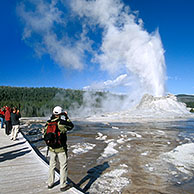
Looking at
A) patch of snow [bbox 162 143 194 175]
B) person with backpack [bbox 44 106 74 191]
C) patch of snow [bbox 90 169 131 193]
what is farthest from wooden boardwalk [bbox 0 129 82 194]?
patch of snow [bbox 162 143 194 175]

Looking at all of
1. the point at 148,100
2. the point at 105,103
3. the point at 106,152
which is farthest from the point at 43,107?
the point at 106,152

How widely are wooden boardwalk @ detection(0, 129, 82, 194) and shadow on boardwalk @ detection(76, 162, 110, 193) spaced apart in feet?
2.72

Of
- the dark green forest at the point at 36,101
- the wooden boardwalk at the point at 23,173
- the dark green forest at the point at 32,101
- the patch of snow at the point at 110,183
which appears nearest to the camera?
the wooden boardwalk at the point at 23,173

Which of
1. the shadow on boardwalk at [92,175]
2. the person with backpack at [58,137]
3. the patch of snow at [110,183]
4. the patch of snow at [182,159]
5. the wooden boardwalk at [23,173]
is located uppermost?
the person with backpack at [58,137]

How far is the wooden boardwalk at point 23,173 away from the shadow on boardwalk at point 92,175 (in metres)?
0.83

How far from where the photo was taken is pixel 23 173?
4.26 meters

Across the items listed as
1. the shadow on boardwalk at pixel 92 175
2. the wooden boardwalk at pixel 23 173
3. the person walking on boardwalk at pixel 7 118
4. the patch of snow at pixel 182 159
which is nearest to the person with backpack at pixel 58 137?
the wooden boardwalk at pixel 23 173

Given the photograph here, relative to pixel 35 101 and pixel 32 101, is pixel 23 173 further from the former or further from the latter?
pixel 35 101

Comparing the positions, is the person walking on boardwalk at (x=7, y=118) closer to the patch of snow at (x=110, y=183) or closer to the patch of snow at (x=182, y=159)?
the patch of snow at (x=110, y=183)

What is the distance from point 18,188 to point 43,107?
6684cm

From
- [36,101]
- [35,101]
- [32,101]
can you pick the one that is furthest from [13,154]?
[36,101]

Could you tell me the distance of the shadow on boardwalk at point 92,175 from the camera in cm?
443

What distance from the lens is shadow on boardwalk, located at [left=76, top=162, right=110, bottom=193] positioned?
14.5 ft

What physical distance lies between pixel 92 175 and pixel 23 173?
1.87 m
